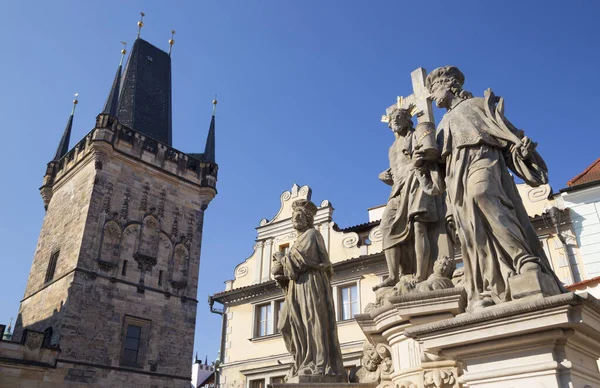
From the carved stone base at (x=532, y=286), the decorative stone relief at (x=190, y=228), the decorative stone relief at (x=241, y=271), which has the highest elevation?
the decorative stone relief at (x=190, y=228)

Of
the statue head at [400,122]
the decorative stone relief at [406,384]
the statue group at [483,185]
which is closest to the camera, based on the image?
the statue group at [483,185]

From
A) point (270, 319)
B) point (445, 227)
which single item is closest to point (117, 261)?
point (270, 319)

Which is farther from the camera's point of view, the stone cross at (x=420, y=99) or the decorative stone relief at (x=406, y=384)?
the stone cross at (x=420, y=99)

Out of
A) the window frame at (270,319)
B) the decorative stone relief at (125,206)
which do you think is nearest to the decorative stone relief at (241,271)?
the window frame at (270,319)

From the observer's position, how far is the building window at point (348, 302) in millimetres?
17281

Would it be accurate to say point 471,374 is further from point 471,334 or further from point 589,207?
point 589,207

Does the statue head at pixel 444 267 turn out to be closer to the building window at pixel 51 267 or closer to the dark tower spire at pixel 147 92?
the building window at pixel 51 267

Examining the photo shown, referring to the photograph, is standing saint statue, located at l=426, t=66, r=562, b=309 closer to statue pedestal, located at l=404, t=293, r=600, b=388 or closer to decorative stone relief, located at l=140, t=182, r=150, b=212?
statue pedestal, located at l=404, t=293, r=600, b=388

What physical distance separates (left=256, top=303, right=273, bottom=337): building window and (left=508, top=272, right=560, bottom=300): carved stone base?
16853 mm

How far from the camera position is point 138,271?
2777cm

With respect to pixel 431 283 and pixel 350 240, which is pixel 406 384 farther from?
pixel 350 240

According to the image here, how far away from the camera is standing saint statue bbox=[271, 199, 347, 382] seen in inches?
181

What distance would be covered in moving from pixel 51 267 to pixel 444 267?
28598mm

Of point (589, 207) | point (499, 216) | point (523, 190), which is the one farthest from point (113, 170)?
point (499, 216)
